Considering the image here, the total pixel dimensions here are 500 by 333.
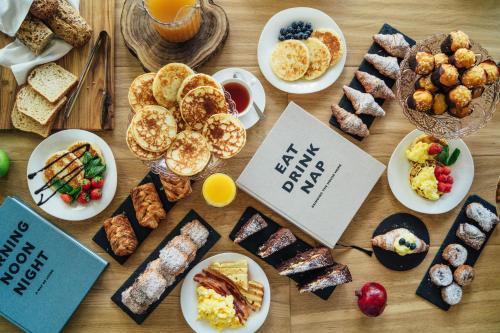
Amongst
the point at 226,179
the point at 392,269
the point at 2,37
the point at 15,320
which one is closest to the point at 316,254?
the point at 392,269

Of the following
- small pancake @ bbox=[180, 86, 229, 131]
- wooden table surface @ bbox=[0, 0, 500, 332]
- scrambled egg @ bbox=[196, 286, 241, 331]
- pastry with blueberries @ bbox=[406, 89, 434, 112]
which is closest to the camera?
small pancake @ bbox=[180, 86, 229, 131]

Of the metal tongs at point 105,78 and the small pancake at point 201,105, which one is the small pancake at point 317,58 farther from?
the metal tongs at point 105,78

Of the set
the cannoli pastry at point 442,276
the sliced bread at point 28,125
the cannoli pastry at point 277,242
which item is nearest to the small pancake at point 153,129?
the sliced bread at point 28,125

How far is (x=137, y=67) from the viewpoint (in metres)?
1.91

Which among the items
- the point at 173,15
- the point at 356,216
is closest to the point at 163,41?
the point at 173,15

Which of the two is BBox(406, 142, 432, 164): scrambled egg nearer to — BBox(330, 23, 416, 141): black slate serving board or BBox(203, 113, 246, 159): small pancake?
BBox(330, 23, 416, 141): black slate serving board

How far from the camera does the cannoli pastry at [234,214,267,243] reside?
1.86m

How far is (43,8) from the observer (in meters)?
1.74

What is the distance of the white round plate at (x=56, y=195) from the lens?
182cm

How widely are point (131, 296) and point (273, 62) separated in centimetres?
108

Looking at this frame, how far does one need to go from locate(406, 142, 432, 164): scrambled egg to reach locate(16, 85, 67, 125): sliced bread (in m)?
1.40

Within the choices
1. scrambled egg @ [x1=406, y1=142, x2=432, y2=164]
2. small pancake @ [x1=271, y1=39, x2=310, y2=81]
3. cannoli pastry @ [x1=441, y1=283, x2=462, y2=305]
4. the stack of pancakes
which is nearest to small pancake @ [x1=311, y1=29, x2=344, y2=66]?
the stack of pancakes

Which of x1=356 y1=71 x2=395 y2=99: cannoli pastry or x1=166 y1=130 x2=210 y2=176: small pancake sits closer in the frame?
x1=166 y1=130 x2=210 y2=176: small pancake

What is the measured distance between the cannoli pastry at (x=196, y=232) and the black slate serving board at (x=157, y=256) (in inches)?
0.8
